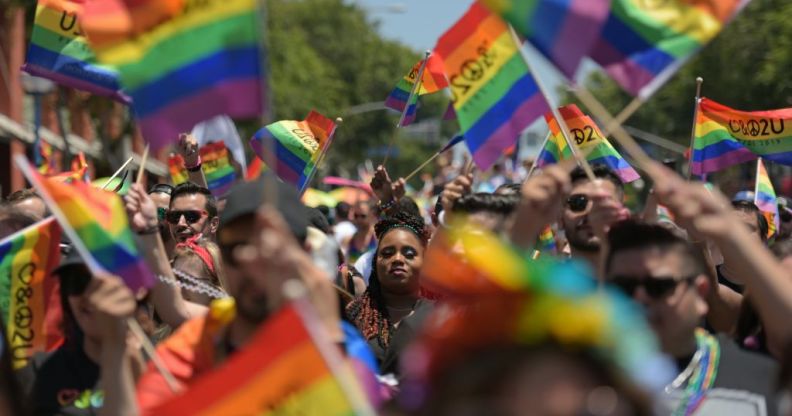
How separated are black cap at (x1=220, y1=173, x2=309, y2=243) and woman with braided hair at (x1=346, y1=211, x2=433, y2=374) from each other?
93.6 inches

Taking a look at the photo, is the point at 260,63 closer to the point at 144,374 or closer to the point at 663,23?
the point at 144,374

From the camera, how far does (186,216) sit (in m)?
8.66

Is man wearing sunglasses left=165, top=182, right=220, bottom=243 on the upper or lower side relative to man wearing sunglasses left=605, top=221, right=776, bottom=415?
lower

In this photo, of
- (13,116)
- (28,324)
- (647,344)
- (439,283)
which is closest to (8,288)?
(28,324)

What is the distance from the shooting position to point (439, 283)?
156 inches

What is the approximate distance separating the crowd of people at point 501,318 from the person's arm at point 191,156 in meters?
3.04

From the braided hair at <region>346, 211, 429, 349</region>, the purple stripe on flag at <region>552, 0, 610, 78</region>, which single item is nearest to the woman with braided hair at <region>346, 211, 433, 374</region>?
the braided hair at <region>346, 211, 429, 349</region>

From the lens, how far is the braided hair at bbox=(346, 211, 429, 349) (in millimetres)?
7121

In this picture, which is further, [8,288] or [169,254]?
[169,254]

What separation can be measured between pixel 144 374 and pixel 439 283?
3.66 feet

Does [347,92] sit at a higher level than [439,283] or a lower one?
lower

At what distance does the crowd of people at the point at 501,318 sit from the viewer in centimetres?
309

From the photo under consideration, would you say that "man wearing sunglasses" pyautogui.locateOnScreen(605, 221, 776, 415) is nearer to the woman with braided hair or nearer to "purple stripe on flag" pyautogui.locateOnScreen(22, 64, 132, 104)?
the woman with braided hair

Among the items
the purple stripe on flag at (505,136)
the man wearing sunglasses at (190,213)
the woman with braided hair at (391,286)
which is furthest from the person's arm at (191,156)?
the purple stripe on flag at (505,136)
